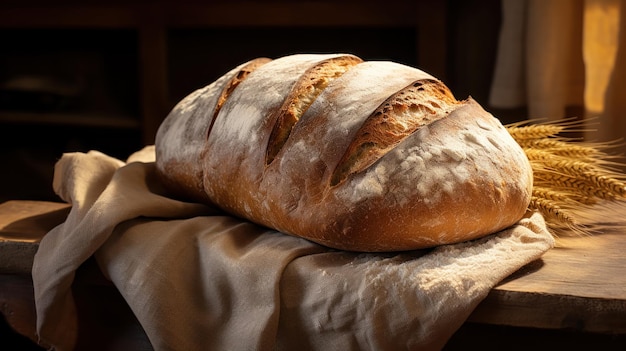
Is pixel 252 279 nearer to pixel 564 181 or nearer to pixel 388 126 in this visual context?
pixel 388 126

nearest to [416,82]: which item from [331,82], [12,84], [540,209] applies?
[331,82]

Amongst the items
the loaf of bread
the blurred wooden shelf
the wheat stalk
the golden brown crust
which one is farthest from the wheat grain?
the blurred wooden shelf

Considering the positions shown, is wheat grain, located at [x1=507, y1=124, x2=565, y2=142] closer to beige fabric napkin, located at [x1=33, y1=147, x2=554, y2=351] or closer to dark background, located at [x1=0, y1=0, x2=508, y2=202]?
beige fabric napkin, located at [x1=33, y1=147, x2=554, y2=351]

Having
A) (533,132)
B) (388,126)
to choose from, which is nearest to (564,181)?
(533,132)

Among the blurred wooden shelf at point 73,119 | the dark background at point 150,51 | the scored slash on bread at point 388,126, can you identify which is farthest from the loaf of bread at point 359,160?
the blurred wooden shelf at point 73,119

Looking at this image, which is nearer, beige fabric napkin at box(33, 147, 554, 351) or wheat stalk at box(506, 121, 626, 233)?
beige fabric napkin at box(33, 147, 554, 351)

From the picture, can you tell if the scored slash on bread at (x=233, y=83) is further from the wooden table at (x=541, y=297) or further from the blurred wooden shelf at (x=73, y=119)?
the blurred wooden shelf at (x=73, y=119)
